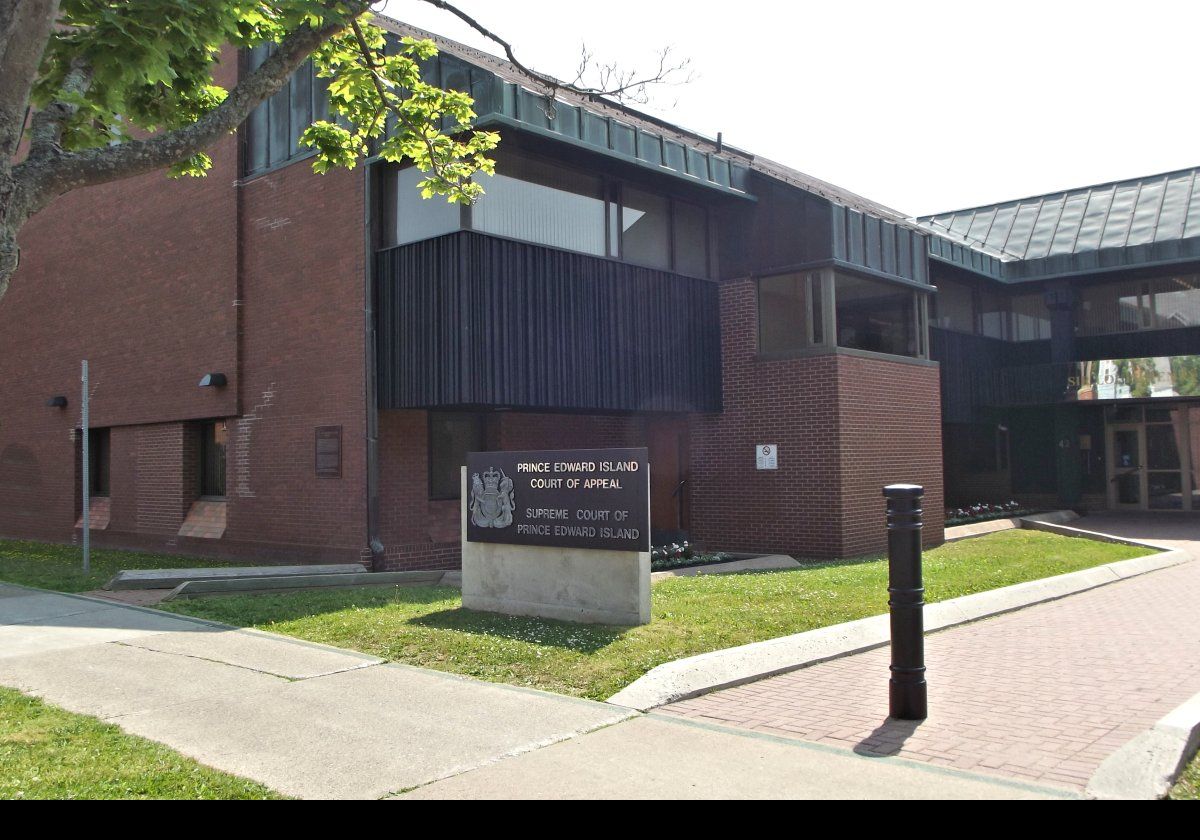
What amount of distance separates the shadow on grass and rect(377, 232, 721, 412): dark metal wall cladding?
4.08m

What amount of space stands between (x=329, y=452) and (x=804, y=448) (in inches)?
280

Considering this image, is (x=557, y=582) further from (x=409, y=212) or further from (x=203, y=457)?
(x=203, y=457)

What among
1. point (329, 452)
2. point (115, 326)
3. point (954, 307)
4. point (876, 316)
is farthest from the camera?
point (954, 307)

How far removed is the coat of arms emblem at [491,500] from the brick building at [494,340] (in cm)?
307

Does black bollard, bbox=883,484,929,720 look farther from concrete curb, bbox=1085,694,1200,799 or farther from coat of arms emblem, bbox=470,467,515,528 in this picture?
coat of arms emblem, bbox=470,467,515,528

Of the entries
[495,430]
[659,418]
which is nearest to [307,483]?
[495,430]

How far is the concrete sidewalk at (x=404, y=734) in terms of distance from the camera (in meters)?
4.93


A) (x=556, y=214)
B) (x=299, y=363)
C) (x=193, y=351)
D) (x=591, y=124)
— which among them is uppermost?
(x=591, y=124)

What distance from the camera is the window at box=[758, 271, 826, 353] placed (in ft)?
51.8

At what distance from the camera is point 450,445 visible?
15039 mm

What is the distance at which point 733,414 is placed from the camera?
16594 mm

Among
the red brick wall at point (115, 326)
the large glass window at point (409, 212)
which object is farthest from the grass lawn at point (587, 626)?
the red brick wall at point (115, 326)

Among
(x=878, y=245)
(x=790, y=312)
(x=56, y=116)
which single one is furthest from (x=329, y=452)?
(x=878, y=245)

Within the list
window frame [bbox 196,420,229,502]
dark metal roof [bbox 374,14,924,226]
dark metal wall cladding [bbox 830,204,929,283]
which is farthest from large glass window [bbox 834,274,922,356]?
window frame [bbox 196,420,229,502]
